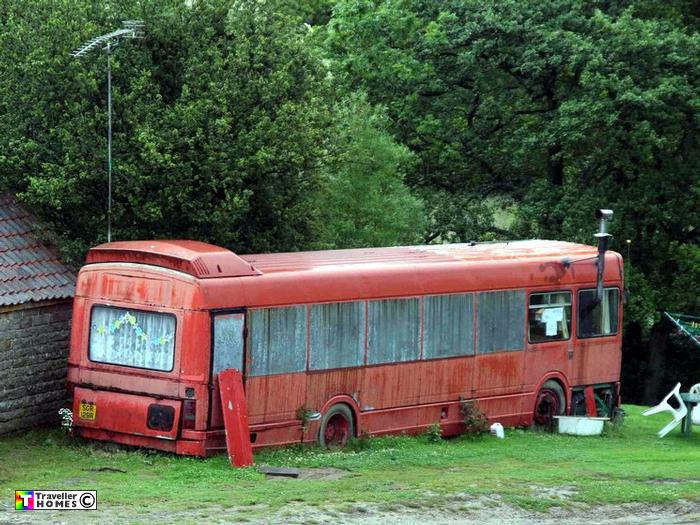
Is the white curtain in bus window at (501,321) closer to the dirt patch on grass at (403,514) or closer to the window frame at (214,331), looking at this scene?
the window frame at (214,331)

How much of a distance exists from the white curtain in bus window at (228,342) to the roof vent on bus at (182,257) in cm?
57

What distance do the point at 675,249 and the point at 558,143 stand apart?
12.4 feet

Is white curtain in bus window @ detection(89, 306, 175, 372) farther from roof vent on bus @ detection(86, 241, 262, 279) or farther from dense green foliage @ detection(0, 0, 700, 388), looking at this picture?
dense green foliage @ detection(0, 0, 700, 388)

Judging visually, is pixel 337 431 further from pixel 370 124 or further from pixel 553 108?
pixel 553 108

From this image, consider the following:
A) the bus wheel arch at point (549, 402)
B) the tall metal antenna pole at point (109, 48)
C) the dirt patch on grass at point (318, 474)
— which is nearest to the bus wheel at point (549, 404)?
the bus wheel arch at point (549, 402)

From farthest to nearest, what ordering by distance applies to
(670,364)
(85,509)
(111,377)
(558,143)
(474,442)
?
(670,364) < (558,143) < (474,442) < (111,377) < (85,509)

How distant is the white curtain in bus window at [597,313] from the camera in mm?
22281

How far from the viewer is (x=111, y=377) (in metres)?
17.6

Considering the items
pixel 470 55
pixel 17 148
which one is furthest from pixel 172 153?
pixel 470 55

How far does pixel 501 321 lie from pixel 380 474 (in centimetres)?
507

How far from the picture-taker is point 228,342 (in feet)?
55.7

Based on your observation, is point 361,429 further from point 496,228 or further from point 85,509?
point 496,228

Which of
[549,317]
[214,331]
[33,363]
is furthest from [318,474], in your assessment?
[549,317]

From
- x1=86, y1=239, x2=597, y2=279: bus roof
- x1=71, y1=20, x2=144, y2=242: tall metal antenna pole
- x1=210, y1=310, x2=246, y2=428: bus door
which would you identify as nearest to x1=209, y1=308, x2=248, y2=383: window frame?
x1=210, y1=310, x2=246, y2=428: bus door
